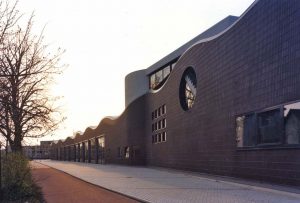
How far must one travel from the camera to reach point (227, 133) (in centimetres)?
2594

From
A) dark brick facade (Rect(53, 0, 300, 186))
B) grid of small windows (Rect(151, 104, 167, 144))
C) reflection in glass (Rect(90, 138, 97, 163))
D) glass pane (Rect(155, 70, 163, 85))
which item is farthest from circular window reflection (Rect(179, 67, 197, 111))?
reflection in glass (Rect(90, 138, 97, 163))

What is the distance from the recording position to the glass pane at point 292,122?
19000 mm

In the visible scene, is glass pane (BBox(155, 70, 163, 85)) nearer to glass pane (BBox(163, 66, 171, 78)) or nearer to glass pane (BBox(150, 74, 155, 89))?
glass pane (BBox(150, 74, 155, 89))

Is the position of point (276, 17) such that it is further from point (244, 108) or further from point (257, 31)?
point (244, 108)

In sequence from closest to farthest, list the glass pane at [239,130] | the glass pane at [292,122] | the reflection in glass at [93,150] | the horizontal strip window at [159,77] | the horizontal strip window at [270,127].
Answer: the glass pane at [292,122]
the horizontal strip window at [270,127]
the glass pane at [239,130]
the horizontal strip window at [159,77]
the reflection in glass at [93,150]

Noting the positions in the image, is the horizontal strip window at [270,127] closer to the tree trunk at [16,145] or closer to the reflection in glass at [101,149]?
the tree trunk at [16,145]

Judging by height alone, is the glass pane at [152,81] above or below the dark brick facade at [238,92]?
above

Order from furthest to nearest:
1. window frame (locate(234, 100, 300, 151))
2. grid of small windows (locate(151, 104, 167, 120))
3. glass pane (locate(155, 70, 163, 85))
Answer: glass pane (locate(155, 70, 163, 85))
grid of small windows (locate(151, 104, 167, 120))
window frame (locate(234, 100, 300, 151))

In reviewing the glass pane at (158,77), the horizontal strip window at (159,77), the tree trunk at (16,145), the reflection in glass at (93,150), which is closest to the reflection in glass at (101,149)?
the reflection in glass at (93,150)

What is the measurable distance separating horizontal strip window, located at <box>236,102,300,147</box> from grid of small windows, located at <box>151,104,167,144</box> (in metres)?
17.4

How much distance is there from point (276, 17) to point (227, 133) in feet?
24.1

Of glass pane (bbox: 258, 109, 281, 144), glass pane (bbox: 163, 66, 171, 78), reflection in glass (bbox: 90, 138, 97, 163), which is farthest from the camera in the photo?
reflection in glass (bbox: 90, 138, 97, 163)

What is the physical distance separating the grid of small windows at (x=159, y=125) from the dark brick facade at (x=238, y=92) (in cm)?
170

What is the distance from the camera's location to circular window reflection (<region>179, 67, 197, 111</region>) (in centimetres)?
3327
